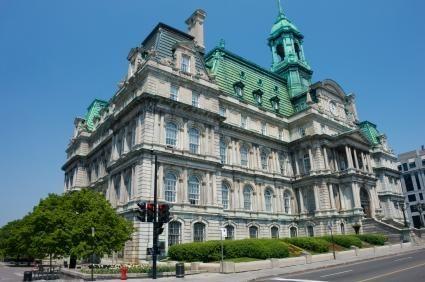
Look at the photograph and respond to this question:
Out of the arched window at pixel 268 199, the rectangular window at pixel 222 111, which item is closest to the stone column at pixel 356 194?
the arched window at pixel 268 199

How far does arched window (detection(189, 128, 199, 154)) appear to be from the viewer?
41.9 metres

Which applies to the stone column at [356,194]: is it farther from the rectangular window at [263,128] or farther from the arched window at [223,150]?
the arched window at [223,150]

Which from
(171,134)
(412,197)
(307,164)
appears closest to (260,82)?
(307,164)

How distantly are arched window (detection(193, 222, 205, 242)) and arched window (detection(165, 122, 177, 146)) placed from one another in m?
9.42

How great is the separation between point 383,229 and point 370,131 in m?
36.0

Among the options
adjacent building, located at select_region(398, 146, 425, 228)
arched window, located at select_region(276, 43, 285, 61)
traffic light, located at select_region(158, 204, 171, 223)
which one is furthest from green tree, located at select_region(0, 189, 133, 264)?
adjacent building, located at select_region(398, 146, 425, 228)

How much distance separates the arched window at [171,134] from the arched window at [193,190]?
4619 mm

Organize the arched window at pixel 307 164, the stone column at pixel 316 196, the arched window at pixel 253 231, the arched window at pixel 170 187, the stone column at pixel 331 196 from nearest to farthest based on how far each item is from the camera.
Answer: the arched window at pixel 170 187, the arched window at pixel 253 231, the stone column at pixel 331 196, the stone column at pixel 316 196, the arched window at pixel 307 164

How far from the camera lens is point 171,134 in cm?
4025

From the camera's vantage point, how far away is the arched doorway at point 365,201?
181 ft

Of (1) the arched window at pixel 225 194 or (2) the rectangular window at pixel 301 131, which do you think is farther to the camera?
(2) the rectangular window at pixel 301 131

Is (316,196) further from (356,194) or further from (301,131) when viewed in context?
(301,131)

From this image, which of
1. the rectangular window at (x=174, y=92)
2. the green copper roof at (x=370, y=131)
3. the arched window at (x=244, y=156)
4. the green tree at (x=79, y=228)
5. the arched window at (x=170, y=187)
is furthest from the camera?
the green copper roof at (x=370, y=131)

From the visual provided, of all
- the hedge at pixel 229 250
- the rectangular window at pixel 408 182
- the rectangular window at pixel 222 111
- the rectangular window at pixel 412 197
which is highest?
the rectangular window at pixel 222 111
